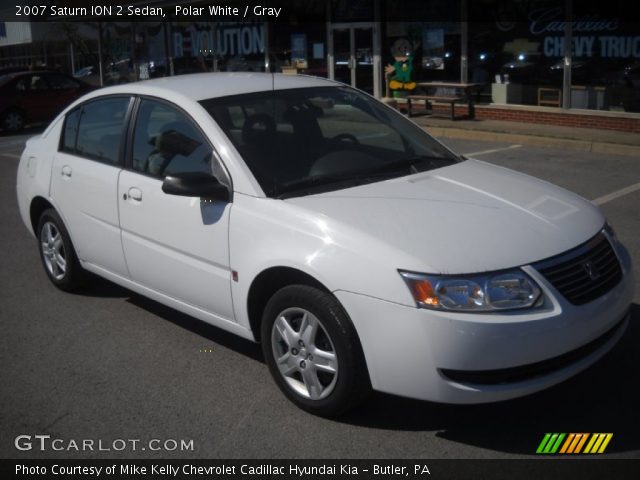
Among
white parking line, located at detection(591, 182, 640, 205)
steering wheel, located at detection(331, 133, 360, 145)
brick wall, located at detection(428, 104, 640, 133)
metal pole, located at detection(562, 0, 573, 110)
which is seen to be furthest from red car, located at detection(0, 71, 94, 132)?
steering wheel, located at detection(331, 133, 360, 145)

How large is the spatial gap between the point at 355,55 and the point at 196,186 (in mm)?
15907

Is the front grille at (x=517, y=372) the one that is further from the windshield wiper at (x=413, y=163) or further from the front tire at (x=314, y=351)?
the windshield wiper at (x=413, y=163)

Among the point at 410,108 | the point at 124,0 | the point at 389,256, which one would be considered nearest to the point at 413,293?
Answer: the point at 389,256

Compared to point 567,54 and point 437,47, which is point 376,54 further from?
point 567,54

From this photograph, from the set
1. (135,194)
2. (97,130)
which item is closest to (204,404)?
(135,194)

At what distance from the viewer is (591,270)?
355 centimetres

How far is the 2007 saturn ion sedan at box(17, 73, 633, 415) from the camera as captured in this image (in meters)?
3.28

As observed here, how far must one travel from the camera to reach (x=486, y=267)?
10.8ft

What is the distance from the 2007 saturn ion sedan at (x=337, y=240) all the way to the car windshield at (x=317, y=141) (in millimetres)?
13

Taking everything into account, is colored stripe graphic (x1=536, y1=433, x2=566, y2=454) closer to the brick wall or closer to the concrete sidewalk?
the concrete sidewalk

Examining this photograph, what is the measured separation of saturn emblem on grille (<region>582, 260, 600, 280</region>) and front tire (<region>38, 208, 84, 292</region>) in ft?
12.0

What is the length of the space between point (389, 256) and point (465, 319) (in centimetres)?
43

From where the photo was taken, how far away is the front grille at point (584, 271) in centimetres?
339
